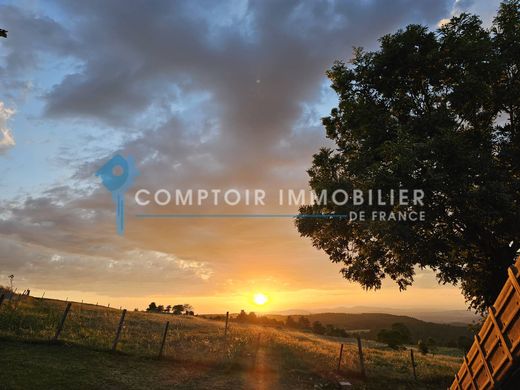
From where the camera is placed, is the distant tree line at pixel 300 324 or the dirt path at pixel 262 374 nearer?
the dirt path at pixel 262 374

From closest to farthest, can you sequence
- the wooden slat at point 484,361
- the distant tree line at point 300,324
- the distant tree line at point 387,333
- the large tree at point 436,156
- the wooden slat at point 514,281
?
1. the wooden slat at point 514,281
2. the wooden slat at point 484,361
3. the large tree at point 436,156
4. the distant tree line at point 387,333
5. the distant tree line at point 300,324

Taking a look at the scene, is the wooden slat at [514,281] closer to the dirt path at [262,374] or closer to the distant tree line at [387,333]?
the dirt path at [262,374]

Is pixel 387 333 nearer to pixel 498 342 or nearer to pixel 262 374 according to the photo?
pixel 262 374

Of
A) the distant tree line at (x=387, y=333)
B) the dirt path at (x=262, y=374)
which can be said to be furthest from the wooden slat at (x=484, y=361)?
the distant tree line at (x=387, y=333)

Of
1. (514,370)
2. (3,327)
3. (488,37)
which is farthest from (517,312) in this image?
(3,327)

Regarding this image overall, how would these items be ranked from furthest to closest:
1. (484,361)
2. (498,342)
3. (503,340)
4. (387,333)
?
(387,333), (484,361), (498,342), (503,340)

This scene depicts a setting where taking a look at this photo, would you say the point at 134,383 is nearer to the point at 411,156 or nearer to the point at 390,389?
the point at 390,389

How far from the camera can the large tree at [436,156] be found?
48.7 feet

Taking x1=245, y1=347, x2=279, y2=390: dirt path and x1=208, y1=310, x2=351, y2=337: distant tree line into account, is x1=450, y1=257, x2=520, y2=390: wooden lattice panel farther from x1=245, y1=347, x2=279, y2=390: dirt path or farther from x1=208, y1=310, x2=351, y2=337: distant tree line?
x1=208, y1=310, x2=351, y2=337: distant tree line

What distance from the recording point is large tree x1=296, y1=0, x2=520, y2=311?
1484 centimetres

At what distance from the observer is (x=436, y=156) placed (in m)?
14.8

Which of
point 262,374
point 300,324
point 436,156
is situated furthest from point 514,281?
point 300,324

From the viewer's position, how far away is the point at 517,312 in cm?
649

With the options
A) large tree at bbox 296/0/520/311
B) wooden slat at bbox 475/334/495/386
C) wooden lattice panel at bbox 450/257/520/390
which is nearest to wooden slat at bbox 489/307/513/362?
Answer: wooden lattice panel at bbox 450/257/520/390
